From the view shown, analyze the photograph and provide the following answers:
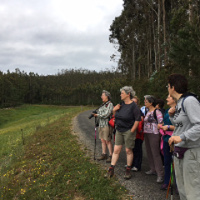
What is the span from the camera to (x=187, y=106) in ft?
7.57

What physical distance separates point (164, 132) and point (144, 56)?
77.4 ft

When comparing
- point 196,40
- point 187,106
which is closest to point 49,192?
point 187,106

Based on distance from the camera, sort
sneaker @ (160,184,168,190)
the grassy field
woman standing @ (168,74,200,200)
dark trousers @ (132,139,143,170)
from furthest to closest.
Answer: dark trousers @ (132,139,143,170)
the grassy field
sneaker @ (160,184,168,190)
woman standing @ (168,74,200,200)

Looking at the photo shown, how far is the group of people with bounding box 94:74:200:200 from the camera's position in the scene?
227 cm

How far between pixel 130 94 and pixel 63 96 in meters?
74.8

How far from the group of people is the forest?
274 centimetres

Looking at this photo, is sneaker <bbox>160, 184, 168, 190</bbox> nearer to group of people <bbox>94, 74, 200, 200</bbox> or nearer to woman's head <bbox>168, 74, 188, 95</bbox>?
group of people <bbox>94, 74, 200, 200</bbox>

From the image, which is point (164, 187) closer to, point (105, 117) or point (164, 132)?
point (164, 132)

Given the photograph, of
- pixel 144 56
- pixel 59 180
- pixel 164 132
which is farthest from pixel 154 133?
pixel 144 56

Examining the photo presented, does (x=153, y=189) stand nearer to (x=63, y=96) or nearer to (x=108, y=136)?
(x=108, y=136)

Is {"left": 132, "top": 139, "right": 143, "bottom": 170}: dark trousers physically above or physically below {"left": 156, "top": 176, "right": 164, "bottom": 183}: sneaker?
above

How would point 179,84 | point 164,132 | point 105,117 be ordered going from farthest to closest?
point 105,117 → point 164,132 → point 179,84

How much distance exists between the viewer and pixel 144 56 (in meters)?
25.8

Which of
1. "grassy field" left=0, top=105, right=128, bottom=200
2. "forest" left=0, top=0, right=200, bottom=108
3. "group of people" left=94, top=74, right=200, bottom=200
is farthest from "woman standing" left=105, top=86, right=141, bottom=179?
"forest" left=0, top=0, right=200, bottom=108
